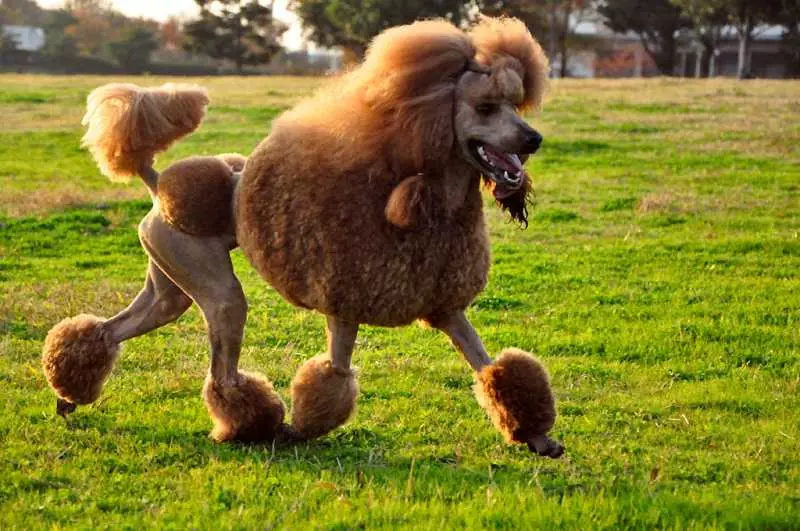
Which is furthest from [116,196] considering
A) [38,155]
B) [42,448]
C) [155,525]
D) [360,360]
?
[155,525]

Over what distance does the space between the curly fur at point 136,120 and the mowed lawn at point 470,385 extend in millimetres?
1497

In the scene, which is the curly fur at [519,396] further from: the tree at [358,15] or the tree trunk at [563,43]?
the tree trunk at [563,43]

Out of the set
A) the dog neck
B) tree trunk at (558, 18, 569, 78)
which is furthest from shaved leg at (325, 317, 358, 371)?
tree trunk at (558, 18, 569, 78)

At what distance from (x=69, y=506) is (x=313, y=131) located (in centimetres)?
210

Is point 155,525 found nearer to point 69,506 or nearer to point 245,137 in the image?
point 69,506

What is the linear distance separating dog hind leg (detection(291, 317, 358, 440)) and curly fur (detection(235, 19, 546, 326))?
0.32 meters

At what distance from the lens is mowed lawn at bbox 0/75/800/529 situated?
16.6ft

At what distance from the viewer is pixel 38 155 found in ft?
72.5

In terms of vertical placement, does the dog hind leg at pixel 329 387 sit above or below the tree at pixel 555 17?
below

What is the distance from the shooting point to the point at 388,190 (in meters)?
5.57

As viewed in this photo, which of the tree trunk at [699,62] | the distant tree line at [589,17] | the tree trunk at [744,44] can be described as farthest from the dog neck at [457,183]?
the tree trunk at [699,62]

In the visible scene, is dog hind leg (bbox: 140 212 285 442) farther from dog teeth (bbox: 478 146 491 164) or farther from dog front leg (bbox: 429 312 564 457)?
dog teeth (bbox: 478 146 491 164)

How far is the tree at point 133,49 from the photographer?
72.8 metres

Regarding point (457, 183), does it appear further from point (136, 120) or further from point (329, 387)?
point (136, 120)
